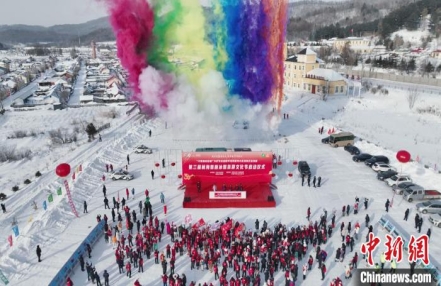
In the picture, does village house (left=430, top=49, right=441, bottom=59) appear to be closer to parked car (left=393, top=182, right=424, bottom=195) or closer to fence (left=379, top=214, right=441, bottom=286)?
parked car (left=393, top=182, right=424, bottom=195)

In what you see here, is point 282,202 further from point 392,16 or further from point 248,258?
point 392,16

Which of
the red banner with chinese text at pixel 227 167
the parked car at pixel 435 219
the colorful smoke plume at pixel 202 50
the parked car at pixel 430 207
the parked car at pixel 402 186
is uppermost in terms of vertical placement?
the colorful smoke plume at pixel 202 50

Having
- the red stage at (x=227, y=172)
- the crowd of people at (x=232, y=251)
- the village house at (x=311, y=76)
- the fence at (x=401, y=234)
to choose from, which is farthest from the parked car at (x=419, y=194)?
the village house at (x=311, y=76)

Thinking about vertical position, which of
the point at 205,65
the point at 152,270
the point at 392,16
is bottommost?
the point at 152,270

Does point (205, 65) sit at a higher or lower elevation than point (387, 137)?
higher

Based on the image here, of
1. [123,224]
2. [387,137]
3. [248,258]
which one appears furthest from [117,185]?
[387,137]

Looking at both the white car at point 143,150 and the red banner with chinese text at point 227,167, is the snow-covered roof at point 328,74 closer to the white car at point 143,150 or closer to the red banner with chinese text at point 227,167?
the white car at point 143,150

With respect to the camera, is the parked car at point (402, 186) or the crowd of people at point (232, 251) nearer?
the crowd of people at point (232, 251)
